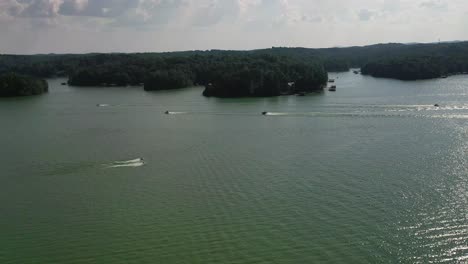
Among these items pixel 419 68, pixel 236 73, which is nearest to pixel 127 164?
pixel 236 73

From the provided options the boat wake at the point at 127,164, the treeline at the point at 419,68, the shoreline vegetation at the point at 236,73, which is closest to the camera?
the boat wake at the point at 127,164

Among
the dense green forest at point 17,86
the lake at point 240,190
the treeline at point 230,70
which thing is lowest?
the lake at point 240,190

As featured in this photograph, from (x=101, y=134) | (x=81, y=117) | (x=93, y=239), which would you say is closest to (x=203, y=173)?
(x=93, y=239)

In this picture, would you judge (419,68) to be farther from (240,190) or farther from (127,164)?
(240,190)

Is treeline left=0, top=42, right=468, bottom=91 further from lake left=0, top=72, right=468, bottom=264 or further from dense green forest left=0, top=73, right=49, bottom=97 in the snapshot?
lake left=0, top=72, right=468, bottom=264

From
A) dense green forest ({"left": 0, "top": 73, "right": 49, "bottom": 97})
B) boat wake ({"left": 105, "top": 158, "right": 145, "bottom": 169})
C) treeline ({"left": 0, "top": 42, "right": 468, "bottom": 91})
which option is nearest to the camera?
boat wake ({"left": 105, "top": 158, "right": 145, "bottom": 169})

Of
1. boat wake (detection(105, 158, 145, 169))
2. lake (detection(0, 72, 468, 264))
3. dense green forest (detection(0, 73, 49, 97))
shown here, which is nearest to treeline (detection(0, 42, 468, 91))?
dense green forest (detection(0, 73, 49, 97))

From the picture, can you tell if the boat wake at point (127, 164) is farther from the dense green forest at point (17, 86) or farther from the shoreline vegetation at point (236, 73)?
the dense green forest at point (17, 86)

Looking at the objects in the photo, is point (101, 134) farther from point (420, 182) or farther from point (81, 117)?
point (420, 182)

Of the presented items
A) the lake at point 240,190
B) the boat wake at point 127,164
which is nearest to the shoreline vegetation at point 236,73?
the lake at point 240,190
